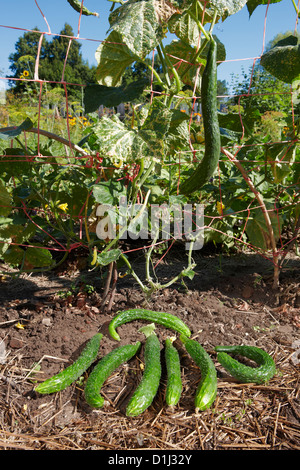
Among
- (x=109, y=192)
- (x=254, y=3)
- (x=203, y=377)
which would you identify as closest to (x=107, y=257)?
(x=109, y=192)

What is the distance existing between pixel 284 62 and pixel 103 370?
6.37 feet

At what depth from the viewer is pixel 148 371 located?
1837mm

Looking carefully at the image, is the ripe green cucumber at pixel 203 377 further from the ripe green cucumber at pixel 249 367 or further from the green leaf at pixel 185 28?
the green leaf at pixel 185 28

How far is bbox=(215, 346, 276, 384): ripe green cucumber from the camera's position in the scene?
6.11 feet

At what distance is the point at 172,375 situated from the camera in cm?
183

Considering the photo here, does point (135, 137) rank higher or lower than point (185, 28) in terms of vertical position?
lower

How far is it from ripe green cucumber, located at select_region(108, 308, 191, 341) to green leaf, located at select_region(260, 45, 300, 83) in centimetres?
158

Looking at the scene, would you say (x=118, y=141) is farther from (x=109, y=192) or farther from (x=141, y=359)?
(x=141, y=359)

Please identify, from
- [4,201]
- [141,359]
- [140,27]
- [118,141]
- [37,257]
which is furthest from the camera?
[37,257]

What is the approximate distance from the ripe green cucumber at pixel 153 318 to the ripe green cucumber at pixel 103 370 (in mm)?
180

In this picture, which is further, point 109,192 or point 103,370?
point 109,192

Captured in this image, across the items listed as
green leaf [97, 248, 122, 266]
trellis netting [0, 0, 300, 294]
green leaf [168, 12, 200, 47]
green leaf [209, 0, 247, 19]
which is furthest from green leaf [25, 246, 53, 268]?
green leaf [209, 0, 247, 19]

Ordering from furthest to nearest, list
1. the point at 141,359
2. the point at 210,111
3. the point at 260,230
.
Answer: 1. the point at 260,230
2. the point at 141,359
3. the point at 210,111

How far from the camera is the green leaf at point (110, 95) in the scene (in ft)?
5.98
